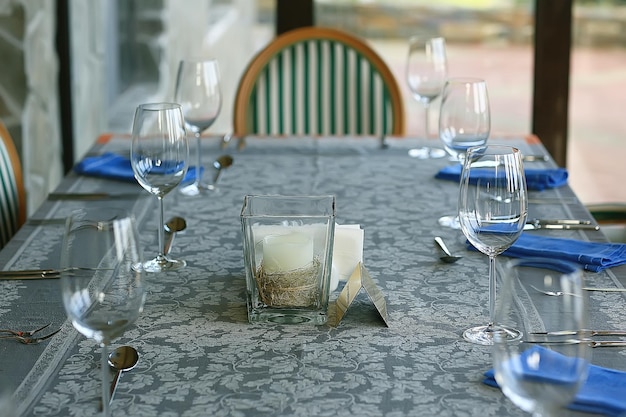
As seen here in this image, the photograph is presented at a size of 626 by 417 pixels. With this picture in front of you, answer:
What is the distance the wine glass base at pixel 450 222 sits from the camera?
1691 mm

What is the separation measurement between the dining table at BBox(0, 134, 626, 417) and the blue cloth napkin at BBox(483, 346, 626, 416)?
50mm

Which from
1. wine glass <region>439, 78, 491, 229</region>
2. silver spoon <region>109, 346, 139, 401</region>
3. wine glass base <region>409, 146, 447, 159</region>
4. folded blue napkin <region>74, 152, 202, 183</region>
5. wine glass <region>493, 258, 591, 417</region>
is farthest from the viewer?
wine glass base <region>409, 146, 447, 159</region>

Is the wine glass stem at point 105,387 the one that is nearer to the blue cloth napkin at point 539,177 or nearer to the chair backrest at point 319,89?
the blue cloth napkin at point 539,177

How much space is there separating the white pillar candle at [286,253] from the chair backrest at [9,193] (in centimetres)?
83

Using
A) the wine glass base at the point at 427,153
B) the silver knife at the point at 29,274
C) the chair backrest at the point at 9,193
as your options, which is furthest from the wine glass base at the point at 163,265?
the wine glass base at the point at 427,153

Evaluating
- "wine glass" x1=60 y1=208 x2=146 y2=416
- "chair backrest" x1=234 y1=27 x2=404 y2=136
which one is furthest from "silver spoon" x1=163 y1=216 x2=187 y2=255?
"chair backrest" x1=234 y1=27 x2=404 y2=136

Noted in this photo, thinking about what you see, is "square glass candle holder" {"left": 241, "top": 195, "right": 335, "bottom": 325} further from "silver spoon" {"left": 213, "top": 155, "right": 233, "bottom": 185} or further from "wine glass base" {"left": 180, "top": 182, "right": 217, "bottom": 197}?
"silver spoon" {"left": 213, "top": 155, "right": 233, "bottom": 185}

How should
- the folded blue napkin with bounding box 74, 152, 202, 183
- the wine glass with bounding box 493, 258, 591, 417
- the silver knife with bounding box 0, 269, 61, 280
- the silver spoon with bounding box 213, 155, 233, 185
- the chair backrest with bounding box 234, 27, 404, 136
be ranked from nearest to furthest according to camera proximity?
the wine glass with bounding box 493, 258, 591, 417, the silver knife with bounding box 0, 269, 61, 280, the folded blue napkin with bounding box 74, 152, 202, 183, the silver spoon with bounding box 213, 155, 233, 185, the chair backrest with bounding box 234, 27, 404, 136

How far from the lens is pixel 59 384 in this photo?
1084 millimetres

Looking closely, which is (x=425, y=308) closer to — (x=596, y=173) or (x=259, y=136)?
(x=259, y=136)

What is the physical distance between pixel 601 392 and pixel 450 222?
71cm

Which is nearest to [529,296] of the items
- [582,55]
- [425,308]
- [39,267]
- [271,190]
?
[425,308]

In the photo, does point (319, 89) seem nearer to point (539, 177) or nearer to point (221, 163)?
point (221, 163)

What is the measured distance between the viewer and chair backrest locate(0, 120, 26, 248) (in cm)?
193
